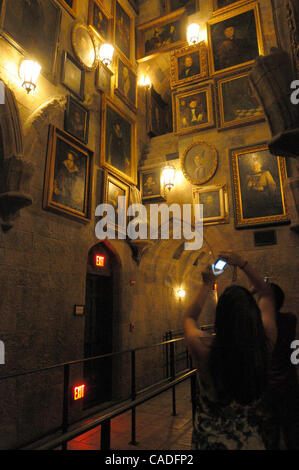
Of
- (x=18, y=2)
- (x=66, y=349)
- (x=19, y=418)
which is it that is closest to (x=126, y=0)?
(x=18, y=2)

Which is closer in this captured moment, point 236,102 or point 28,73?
point 28,73

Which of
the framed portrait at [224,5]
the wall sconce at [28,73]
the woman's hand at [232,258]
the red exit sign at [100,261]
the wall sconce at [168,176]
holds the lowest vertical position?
the woman's hand at [232,258]

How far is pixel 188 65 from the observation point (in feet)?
29.8

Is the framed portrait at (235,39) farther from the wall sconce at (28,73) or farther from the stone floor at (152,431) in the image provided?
the stone floor at (152,431)

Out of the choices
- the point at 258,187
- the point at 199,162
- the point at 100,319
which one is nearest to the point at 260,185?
the point at 258,187

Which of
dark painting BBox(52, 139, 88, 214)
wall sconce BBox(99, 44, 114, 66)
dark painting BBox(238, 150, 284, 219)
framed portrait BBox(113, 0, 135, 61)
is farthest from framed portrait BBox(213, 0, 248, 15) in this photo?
dark painting BBox(52, 139, 88, 214)

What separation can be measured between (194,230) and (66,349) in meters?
4.11

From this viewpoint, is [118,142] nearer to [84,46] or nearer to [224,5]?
[84,46]

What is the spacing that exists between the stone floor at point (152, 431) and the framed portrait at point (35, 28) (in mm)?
6391

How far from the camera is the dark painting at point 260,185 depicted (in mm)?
7246

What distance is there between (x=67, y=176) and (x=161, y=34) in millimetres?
6580

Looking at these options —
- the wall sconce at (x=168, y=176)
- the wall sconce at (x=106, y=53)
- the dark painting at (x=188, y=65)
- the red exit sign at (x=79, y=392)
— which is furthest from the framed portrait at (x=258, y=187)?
the red exit sign at (x=79, y=392)

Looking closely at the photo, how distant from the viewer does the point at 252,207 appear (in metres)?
7.40

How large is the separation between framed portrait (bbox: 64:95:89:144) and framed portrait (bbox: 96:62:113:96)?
111 cm
